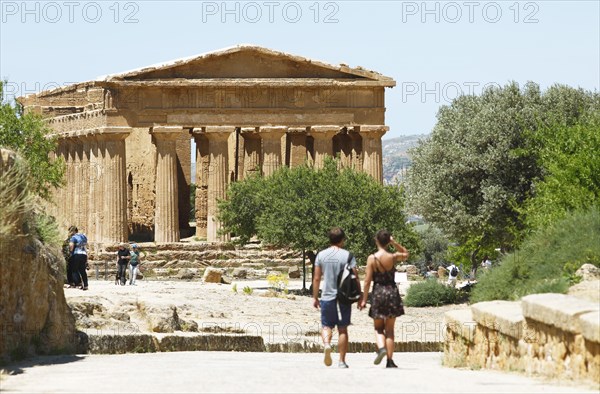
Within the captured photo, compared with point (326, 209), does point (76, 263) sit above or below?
below

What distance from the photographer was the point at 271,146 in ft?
181

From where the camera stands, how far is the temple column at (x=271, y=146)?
54.8 meters

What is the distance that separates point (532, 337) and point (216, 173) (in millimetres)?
40153

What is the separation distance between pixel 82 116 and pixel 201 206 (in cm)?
568

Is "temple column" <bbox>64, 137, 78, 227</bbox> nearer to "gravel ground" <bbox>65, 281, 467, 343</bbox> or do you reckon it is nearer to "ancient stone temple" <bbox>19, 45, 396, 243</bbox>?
"ancient stone temple" <bbox>19, 45, 396, 243</bbox>

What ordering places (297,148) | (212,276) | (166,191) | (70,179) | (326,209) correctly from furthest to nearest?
(70,179), (297,148), (166,191), (212,276), (326,209)

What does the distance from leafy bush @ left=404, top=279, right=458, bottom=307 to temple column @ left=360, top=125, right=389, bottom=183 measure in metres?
12.4

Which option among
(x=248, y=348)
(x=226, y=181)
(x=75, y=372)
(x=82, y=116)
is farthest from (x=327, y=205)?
(x=75, y=372)

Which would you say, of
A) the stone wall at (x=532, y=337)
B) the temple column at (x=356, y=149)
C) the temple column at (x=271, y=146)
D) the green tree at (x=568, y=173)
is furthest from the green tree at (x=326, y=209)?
the stone wall at (x=532, y=337)

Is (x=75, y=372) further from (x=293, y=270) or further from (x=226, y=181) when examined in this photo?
(x=226, y=181)

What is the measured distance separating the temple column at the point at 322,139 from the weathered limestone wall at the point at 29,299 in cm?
3581

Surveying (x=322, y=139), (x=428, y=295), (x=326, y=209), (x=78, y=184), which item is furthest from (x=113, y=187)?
(x=428, y=295)

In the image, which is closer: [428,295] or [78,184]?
[428,295]

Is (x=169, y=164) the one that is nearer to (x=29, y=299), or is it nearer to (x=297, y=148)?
(x=297, y=148)
